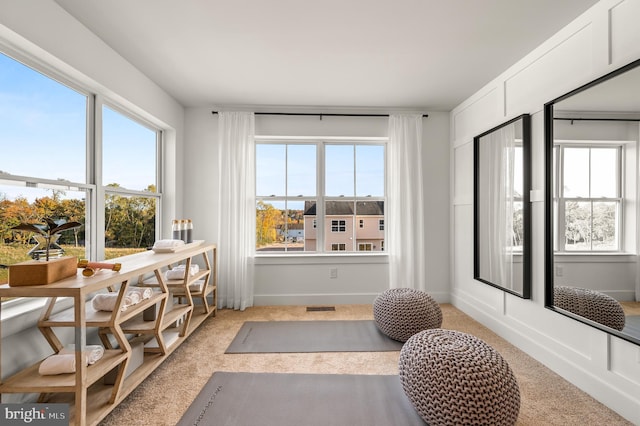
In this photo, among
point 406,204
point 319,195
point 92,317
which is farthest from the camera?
point 319,195

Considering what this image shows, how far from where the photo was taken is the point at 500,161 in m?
2.92

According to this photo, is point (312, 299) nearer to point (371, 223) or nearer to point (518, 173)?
point (371, 223)

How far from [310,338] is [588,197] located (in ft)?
7.95

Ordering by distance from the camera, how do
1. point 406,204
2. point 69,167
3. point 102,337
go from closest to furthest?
point 102,337 < point 69,167 < point 406,204

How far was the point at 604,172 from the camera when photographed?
192cm

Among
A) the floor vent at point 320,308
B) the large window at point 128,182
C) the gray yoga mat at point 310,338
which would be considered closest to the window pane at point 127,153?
the large window at point 128,182

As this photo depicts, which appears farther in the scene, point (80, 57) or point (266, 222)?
point (266, 222)

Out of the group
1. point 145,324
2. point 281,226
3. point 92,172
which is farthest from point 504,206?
point 92,172

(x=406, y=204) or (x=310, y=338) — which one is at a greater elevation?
(x=406, y=204)

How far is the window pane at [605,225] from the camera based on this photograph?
1875 mm

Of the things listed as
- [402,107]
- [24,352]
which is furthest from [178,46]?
[402,107]

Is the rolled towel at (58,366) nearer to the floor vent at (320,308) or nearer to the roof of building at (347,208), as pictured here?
the floor vent at (320,308)

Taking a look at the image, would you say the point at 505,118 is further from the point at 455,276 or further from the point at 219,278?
the point at 219,278

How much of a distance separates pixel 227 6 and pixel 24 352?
2393mm
